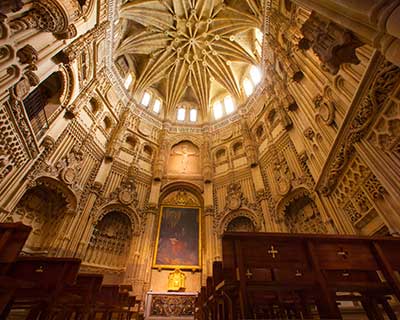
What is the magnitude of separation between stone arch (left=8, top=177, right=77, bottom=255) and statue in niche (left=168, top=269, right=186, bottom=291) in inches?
210

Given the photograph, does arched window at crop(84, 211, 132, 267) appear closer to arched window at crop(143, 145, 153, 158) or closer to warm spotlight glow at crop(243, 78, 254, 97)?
arched window at crop(143, 145, 153, 158)

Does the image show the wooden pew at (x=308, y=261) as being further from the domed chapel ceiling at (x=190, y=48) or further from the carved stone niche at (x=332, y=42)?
the domed chapel ceiling at (x=190, y=48)

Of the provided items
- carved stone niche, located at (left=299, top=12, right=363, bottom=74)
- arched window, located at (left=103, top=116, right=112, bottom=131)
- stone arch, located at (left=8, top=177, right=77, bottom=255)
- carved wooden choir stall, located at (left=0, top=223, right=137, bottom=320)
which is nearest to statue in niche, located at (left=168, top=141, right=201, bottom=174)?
arched window, located at (left=103, top=116, right=112, bottom=131)

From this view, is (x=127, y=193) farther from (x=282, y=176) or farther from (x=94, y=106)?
(x=282, y=176)

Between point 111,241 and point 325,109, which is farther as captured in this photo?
point 111,241

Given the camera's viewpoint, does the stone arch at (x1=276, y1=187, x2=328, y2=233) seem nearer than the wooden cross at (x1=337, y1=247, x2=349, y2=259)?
A: No

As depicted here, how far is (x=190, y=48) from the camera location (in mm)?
17484

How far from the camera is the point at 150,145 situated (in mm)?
15383

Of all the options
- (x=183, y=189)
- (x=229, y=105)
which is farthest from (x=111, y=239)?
(x=229, y=105)

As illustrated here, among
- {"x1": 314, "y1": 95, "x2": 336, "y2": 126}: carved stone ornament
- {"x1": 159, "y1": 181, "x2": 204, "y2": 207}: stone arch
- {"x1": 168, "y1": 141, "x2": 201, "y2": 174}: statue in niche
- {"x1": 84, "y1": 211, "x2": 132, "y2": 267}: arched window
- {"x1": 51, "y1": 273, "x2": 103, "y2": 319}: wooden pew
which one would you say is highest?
{"x1": 168, "y1": 141, "x2": 201, "y2": 174}: statue in niche

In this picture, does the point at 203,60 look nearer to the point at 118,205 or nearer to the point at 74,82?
the point at 74,82

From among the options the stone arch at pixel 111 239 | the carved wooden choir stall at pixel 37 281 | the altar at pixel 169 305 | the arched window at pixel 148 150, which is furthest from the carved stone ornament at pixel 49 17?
the altar at pixel 169 305

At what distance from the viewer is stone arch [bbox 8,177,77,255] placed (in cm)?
895

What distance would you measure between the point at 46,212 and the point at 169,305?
726 cm
